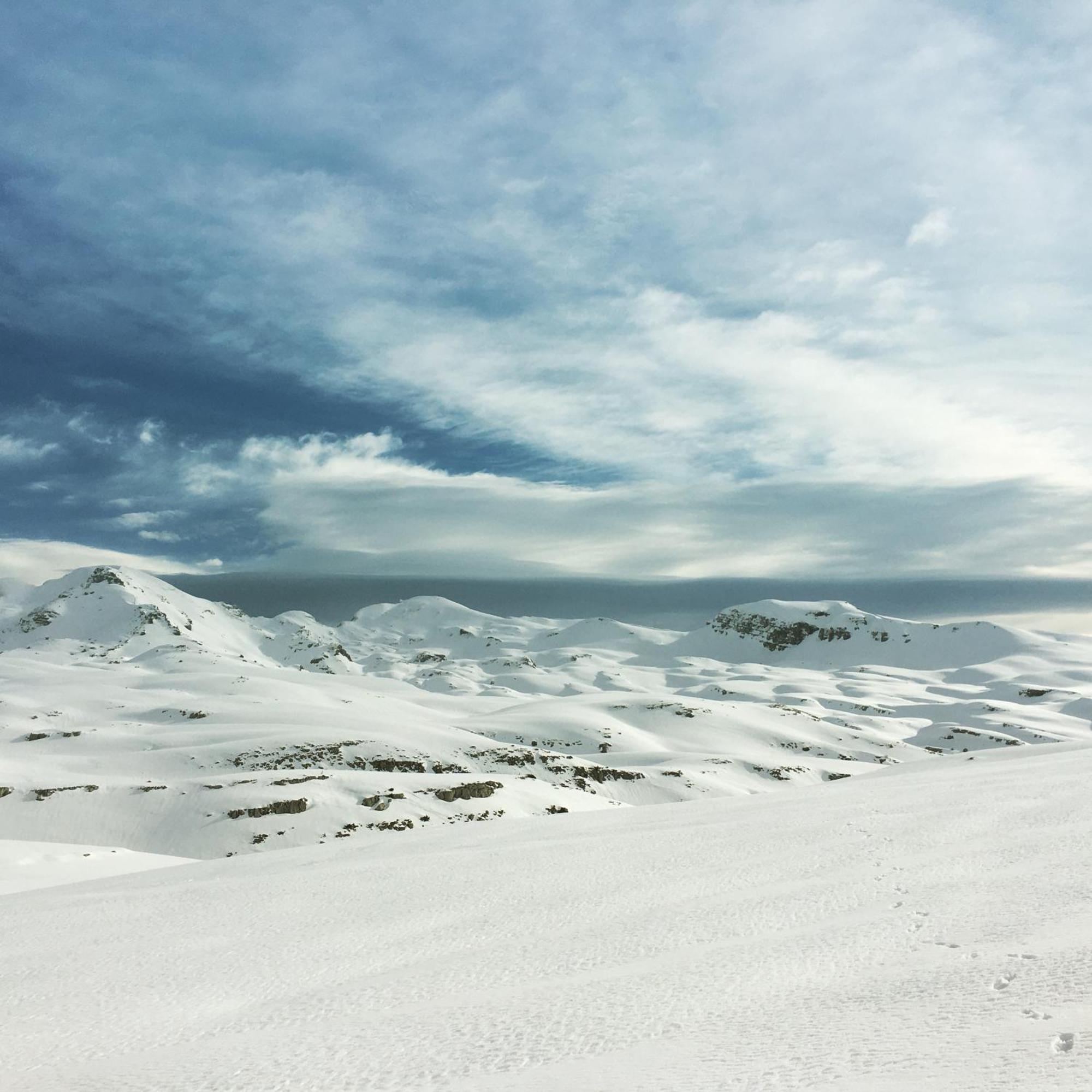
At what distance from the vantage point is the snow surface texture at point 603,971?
582 cm

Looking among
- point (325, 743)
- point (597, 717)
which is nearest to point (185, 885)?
point (325, 743)

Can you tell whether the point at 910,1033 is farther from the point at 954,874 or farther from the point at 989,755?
the point at 989,755

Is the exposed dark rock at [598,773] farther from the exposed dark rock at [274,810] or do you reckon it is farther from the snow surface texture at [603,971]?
the snow surface texture at [603,971]

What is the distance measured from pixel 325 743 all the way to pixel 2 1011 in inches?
2054

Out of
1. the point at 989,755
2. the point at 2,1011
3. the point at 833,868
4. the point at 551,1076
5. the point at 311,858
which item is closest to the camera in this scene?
the point at 551,1076

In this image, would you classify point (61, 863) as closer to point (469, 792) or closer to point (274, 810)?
point (274, 810)

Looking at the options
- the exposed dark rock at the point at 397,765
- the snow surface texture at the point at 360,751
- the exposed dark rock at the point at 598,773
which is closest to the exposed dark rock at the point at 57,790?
the snow surface texture at the point at 360,751

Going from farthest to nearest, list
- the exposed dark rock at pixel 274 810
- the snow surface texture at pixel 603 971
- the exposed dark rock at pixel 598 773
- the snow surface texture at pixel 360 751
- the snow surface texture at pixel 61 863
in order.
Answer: the exposed dark rock at pixel 598 773
the snow surface texture at pixel 360 751
the exposed dark rock at pixel 274 810
the snow surface texture at pixel 61 863
the snow surface texture at pixel 603 971

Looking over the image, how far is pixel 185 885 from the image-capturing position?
17.1 metres

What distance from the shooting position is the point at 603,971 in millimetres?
8430

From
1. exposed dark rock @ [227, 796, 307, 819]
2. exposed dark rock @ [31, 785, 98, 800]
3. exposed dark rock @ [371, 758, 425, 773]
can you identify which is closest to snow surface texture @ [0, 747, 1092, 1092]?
exposed dark rock @ [227, 796, 307, 819]

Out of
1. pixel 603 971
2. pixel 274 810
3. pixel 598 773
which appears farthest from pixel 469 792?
pixel 603 971

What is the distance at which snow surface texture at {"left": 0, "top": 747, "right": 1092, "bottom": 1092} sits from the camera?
5.82 meters

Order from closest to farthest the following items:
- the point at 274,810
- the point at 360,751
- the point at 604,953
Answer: the point at 604,953 → the point at 274,810 → the point at 360,751
